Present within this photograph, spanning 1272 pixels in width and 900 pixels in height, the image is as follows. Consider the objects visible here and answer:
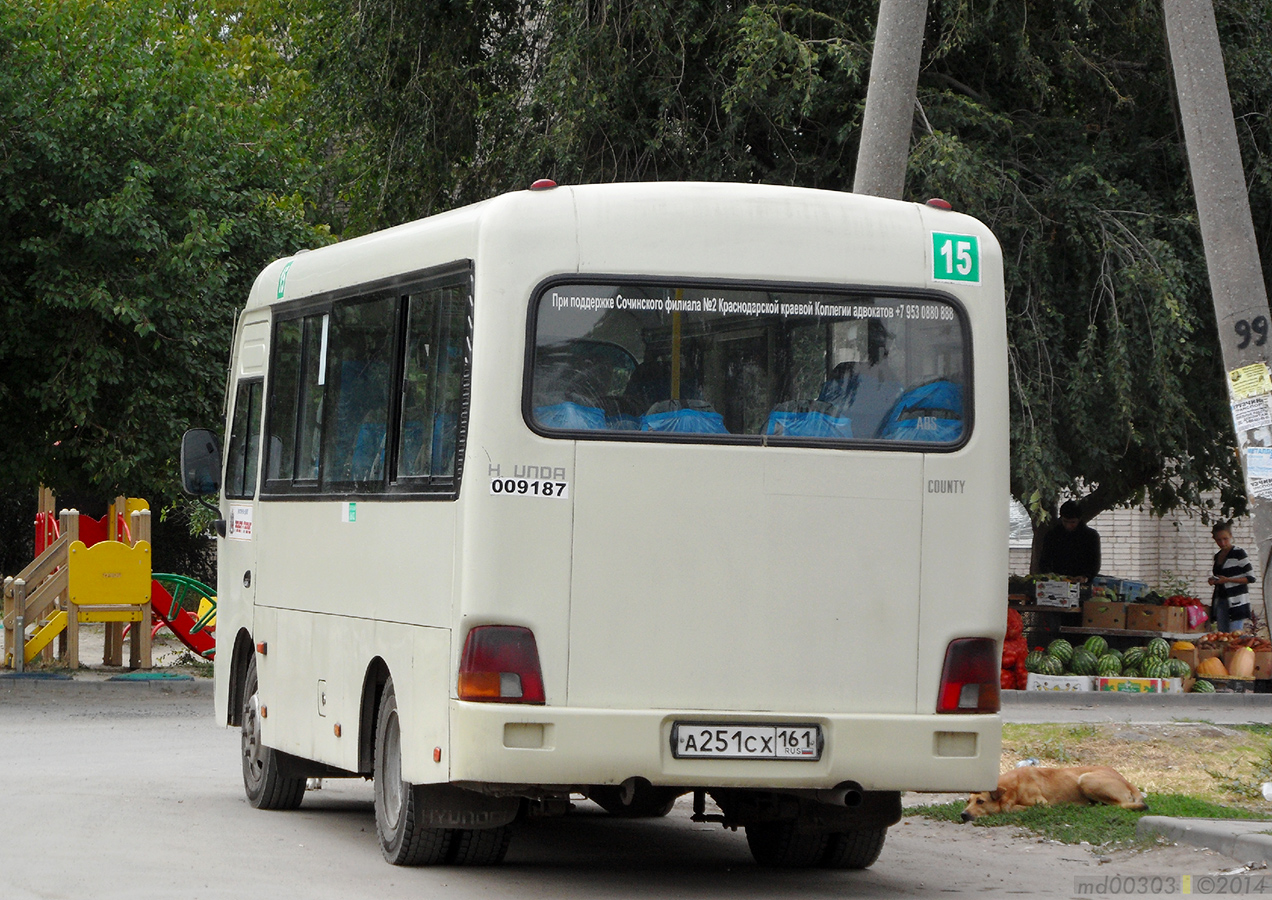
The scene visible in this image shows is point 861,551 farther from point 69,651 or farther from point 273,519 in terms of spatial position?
point 69,651

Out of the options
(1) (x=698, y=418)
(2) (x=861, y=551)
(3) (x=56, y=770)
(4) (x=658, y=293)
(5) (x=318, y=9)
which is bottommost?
(3) (x=56, y=770)

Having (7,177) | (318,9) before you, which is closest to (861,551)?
(7,177)

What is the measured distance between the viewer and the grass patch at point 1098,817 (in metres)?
10.1

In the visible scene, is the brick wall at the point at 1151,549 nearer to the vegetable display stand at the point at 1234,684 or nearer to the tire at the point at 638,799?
the vegetable display stand at the point at 1234,684

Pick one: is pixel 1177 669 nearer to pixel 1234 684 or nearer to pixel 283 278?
pixel 1234 684

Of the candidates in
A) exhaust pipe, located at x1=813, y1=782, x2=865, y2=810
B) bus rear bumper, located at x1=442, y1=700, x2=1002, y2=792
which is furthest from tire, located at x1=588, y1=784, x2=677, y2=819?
exhaust pipe, located at x1=813, y1=782, x2=865, y2=810

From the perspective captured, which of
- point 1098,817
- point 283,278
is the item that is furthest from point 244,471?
point 1098,817

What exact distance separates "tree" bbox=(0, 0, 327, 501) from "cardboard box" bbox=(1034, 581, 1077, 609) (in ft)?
29.0

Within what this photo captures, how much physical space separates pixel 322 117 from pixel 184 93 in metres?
2.59

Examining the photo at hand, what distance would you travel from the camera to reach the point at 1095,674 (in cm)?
1983

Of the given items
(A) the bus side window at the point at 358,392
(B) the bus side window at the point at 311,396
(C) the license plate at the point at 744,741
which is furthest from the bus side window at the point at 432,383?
(C) the license plate at the point at 744,741

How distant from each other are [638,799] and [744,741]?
1613 millimetres

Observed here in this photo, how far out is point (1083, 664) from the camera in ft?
65.3

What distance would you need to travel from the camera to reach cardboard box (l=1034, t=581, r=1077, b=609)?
20.9m
